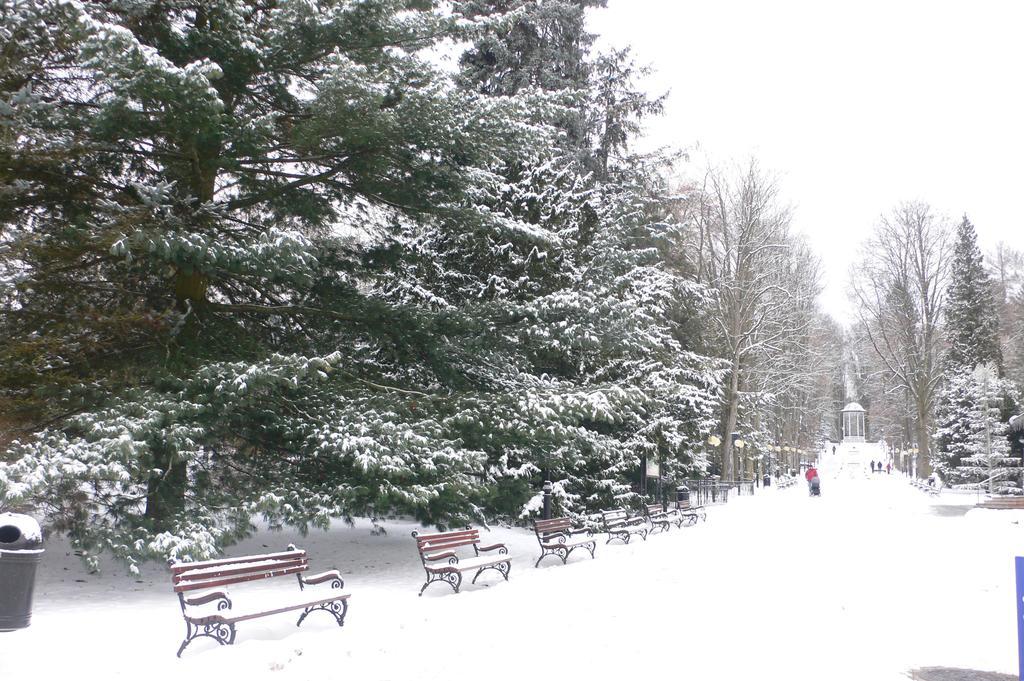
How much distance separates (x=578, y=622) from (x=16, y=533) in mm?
5080

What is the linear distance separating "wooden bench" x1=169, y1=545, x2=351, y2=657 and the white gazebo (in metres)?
108

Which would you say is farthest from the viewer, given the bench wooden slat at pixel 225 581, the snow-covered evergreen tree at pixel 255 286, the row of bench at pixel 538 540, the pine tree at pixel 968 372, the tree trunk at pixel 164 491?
the pine tree at pixel 968 372

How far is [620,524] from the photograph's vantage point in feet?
50.8

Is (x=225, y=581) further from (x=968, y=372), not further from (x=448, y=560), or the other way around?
(x=968, y=372)

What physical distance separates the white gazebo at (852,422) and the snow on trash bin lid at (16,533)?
110 metres

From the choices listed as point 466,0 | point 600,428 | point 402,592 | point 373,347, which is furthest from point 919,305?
point 402,592

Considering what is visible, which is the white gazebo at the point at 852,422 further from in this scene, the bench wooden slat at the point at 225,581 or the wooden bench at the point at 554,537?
the bench wooden slat at the point at 225,581

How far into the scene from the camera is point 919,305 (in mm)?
40188

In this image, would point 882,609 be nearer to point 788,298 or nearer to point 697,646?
point 697,646

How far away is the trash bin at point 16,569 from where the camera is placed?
18.5 ft

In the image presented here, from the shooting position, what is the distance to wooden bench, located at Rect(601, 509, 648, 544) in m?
15.3

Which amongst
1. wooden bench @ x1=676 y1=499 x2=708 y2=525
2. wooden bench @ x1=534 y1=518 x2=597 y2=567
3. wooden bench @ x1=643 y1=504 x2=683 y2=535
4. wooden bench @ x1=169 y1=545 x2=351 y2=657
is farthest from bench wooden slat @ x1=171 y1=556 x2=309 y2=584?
wooden bench @ x1=676 y1=499 x2=708 y2=525

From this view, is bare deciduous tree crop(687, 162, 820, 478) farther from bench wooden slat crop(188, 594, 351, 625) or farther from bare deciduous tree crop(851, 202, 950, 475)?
bench wooden slat crop(188, 594, 351, 625)

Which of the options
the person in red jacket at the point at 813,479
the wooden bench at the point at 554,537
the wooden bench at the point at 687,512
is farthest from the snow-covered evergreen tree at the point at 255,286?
the person in red jacket at the point at 813,479
